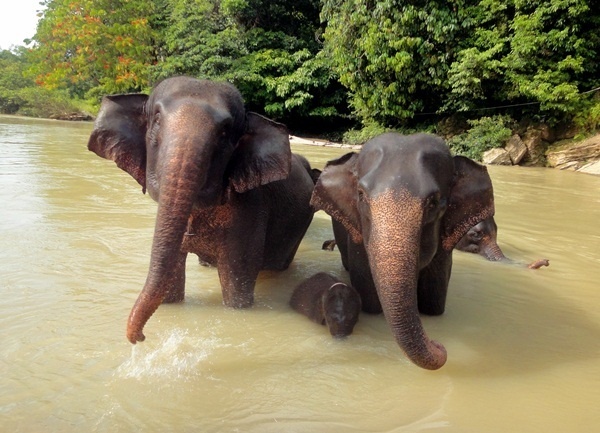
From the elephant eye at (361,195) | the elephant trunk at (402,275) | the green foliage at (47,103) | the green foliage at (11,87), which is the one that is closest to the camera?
the elephant trunk at (402,275)

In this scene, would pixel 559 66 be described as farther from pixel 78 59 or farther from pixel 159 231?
pixel 78 59

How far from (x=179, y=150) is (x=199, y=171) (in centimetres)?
14

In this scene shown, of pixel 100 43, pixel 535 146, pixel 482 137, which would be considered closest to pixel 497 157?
pixel 482 137

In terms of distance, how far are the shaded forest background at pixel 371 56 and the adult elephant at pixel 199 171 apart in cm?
1444

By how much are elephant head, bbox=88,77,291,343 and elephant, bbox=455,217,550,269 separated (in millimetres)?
2587

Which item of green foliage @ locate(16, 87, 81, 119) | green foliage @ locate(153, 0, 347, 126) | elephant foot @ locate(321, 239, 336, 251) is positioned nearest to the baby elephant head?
elephant foot @ locate(321, 239, 336, 251)

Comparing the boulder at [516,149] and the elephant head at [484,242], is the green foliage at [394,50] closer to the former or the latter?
the boulder at [516,149]

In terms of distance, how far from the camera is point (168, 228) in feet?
8.50

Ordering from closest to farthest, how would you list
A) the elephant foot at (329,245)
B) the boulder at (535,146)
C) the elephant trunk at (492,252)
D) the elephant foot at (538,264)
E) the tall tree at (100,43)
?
the elephant foot at (538,264), the elephant trunk at (492,252), the elephant foot at (329,245), the boulder at (535,146), the tall tree at (100,43)

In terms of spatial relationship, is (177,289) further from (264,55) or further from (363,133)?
(264,55)

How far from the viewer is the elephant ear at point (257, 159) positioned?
3371 millimetres

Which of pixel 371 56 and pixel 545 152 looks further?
pixel 371 56

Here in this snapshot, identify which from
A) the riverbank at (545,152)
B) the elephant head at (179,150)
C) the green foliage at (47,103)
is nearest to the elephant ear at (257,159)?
the elephant head at (179,150)

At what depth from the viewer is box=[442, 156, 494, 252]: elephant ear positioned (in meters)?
3.16
